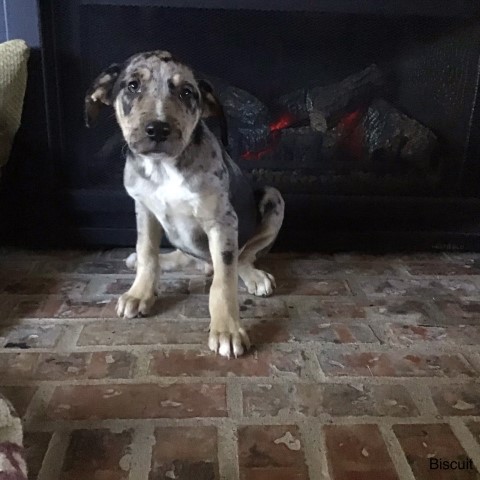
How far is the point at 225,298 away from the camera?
1910 mm

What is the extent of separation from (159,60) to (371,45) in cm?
105

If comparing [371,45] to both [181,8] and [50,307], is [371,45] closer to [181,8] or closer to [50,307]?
[181,8]

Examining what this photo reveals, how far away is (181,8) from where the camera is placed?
2395 millimetres

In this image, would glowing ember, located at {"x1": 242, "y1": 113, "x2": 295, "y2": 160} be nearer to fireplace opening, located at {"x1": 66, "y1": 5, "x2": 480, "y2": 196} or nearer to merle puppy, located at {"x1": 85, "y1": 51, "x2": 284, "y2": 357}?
fireplace opening, located at {"x1": 66, "y1": 5, "x2": 480, "y2": 196}

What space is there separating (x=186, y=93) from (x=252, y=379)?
2.87 ft

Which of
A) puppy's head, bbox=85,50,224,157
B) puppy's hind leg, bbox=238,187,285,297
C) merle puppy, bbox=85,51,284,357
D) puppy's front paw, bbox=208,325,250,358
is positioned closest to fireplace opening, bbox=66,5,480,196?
puppy's hind leg, bbox=238,187,285,297

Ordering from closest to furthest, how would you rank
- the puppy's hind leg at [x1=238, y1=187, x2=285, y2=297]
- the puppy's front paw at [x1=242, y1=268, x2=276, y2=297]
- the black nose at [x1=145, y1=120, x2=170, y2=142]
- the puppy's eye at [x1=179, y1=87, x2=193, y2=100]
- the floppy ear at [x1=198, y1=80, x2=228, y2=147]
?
the black nose at [x1=145, y1=120, x2=170, y2=142] < the puppy's eye at [x1=179, y1=87, x2=193, y2=100] < the floppy ear at [x1=198, y1=80, x2=228, y2=147] < the puppy's front paw at [x1=242, y1=268, x2=276, y2=297] < the puppy's hind leg at [x1=238, y1=187, x2=285, y2=297]

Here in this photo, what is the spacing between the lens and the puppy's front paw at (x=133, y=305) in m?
2.01

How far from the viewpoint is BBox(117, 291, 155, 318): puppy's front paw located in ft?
6.59

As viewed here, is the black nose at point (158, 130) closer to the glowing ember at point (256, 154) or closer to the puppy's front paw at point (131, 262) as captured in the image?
the puppy's front paw at point (131, 262)

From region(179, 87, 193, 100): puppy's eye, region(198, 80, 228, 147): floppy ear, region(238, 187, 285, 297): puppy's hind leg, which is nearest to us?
region(179, 87, 193, 100): puppy's eye

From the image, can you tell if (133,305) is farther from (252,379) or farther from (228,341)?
(252,379)

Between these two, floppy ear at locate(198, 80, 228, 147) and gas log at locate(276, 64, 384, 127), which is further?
gas log at locate(276, 64, 384, 127)

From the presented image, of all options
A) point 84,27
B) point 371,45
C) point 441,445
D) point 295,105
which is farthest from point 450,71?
point 441,445
